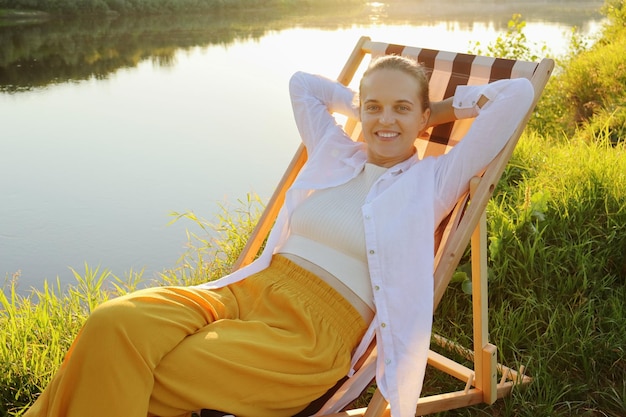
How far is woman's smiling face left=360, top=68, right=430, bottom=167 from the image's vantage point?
259cm

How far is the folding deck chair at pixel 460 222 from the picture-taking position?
7.93 ft

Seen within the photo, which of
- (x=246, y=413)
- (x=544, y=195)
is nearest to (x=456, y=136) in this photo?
(x=544, y=195)

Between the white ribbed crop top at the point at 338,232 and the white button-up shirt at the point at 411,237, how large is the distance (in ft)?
0.20

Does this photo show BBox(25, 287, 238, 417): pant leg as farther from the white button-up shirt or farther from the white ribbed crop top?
the white ribbed crop top

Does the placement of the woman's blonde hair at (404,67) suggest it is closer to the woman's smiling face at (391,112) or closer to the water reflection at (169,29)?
the woman's smiling face at (391,112)

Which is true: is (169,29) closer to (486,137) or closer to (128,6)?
(128,6)

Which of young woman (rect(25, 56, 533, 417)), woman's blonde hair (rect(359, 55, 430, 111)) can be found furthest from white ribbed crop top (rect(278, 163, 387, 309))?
woman's blonde hair (rect(359, 55, 430, 111))

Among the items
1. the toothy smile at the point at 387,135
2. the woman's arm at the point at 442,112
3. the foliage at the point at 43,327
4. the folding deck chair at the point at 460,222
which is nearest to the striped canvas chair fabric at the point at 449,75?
the folding deck chair at the point at 460,222

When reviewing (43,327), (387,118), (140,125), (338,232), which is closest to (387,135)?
(387,118)

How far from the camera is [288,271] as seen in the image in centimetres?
253

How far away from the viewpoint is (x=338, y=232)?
98.6 inches

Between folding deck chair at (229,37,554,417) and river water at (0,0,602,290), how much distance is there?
230cm

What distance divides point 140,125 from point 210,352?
6.36 m

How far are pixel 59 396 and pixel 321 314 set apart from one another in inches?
34.0
